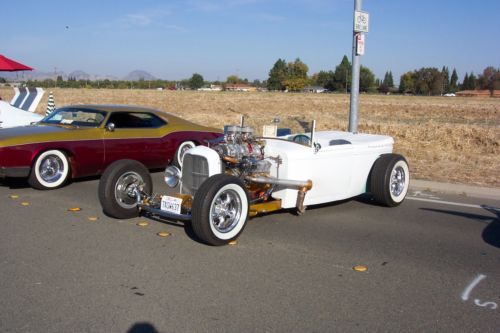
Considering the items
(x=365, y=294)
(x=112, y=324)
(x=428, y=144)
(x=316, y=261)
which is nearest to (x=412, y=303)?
(x=365, y=294)

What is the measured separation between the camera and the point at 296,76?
15275 centimetres

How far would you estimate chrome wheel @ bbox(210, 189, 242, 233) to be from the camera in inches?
215

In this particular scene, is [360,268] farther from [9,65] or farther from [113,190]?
[9,65]

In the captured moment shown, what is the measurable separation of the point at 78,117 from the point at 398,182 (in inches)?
214

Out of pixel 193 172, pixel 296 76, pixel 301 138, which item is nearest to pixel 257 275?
pixel 193 172

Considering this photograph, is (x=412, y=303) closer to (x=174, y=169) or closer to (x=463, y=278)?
(x=463, y=278)

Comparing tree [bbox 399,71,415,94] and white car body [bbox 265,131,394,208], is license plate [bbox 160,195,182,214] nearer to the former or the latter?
white car body [bbox 265,131,394,208]

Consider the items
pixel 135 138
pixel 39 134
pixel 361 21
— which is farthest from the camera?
pixel 361 21

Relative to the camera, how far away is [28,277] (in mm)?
4492

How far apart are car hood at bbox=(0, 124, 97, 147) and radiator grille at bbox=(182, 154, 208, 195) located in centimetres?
327

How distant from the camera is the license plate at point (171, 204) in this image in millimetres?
5625

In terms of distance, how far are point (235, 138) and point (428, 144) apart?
318 inches

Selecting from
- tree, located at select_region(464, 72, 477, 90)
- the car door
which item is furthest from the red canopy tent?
tree, located at select_region(464, 72, 477, 90)

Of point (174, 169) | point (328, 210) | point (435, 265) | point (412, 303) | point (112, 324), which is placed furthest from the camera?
point (328, 210)
